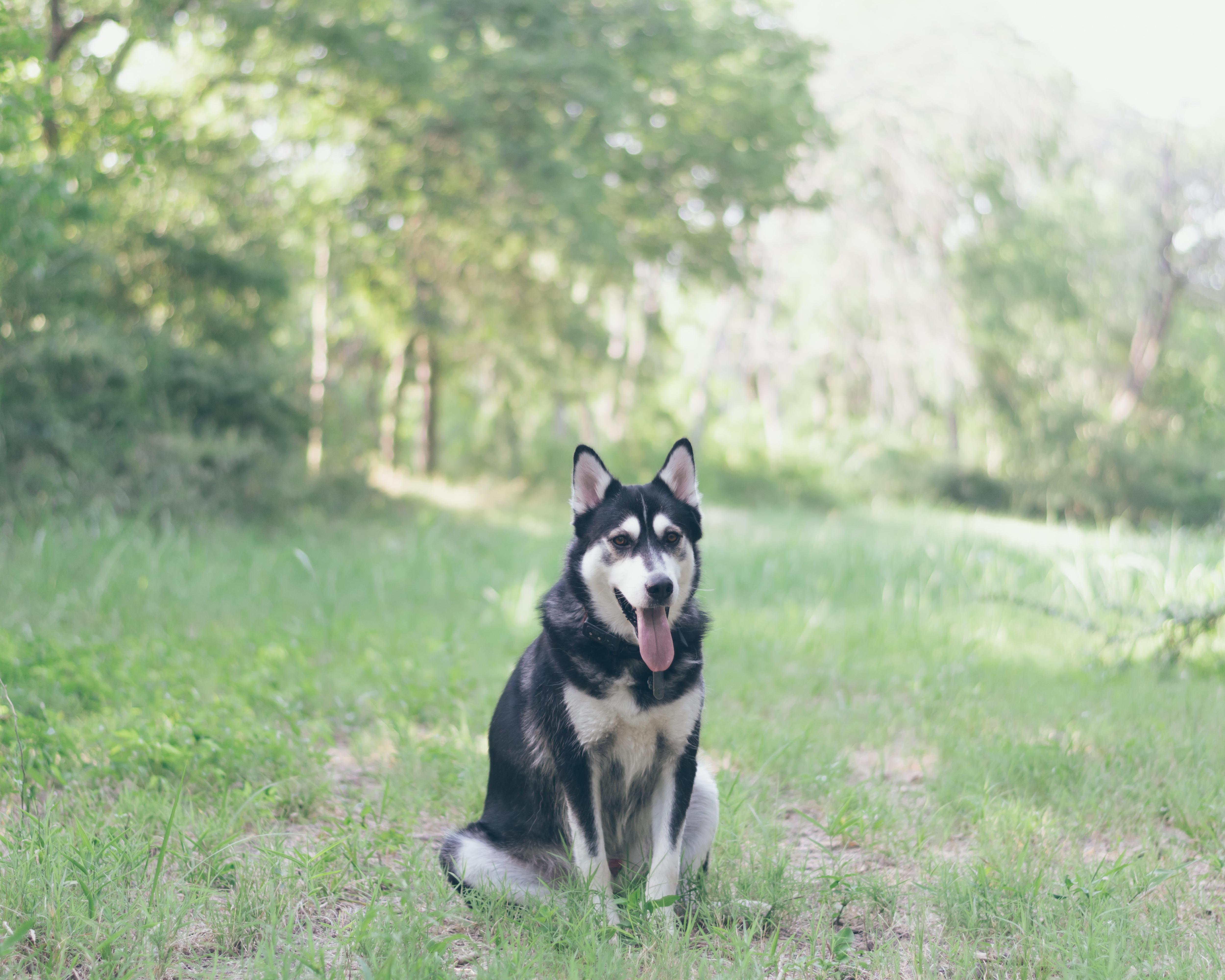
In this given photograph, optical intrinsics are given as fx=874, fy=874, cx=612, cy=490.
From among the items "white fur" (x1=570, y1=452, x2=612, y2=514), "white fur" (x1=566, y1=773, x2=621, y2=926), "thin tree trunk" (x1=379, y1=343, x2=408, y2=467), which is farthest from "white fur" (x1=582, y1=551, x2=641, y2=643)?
"thin tree trunk" (x1=379, y1=343, x2=408, y2=467)

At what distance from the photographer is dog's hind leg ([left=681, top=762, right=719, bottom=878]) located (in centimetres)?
294

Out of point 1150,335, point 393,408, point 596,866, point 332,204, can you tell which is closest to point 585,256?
point 332,204

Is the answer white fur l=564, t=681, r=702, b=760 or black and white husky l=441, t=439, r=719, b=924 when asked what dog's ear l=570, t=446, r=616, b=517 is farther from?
white fur l=564, t=681, r=702, b=760

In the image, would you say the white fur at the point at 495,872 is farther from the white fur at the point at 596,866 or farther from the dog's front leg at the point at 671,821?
the dog's front leg at the point at 671,821

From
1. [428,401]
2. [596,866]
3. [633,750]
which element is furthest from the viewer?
[428,401]

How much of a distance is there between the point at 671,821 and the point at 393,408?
14413mm

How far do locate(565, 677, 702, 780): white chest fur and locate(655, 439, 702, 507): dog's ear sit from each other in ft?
2.38

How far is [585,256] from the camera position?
41.5 ft

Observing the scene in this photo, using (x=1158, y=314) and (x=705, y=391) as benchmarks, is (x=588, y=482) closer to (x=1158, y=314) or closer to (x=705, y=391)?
(x=705, y=391)

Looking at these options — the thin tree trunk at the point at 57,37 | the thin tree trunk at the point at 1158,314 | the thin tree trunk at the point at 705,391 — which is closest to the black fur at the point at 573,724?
the thin tree trunk at the point at 57,37

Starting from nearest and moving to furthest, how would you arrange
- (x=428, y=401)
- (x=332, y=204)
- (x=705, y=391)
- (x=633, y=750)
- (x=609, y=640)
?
(x=633, y=750), (x=609, y=640), (x=332, y=204), (x=428, y=401), (x=705, y=391)

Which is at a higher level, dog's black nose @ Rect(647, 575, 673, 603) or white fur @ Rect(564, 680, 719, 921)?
dog's black nose @ Rect(647, 575, 673, 603)

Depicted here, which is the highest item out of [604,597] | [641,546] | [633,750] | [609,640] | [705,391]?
[705,391]

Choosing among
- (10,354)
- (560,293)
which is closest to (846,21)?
(560,293)
